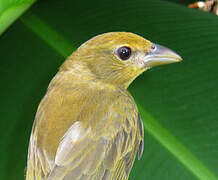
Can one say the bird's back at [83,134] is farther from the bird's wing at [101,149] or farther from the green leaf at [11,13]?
the green leaf at [11,13]

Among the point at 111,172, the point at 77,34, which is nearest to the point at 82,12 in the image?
the point at 77,34

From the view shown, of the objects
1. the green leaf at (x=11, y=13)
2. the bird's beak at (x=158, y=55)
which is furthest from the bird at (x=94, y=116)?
the green leaf at (x=11, y=13)

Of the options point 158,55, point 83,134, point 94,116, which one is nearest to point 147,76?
Result: point 158,55

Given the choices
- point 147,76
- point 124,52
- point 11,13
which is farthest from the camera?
point 11,13

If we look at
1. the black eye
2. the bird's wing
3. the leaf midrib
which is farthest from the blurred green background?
the black eye

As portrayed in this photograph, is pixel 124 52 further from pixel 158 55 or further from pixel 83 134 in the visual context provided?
pixel 83 134

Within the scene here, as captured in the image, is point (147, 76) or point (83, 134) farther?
point (147, 76)

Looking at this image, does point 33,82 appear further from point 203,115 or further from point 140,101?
point 203,115

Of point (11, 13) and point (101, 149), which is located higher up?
→ point (11, 13)
